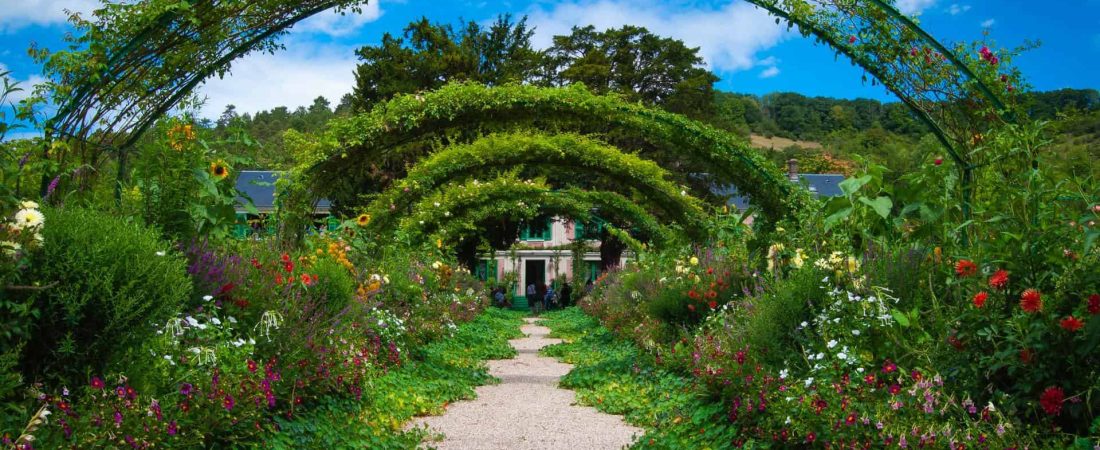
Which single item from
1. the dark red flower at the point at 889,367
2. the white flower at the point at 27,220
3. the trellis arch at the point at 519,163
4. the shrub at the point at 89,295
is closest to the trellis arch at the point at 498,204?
the trellis arch at the point at 519,163

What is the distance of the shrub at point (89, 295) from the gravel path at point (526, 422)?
2.07 metres

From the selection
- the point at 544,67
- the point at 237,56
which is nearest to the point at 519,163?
the point at 237,56

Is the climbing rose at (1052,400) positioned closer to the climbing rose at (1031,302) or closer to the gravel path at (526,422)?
the climbing rose at (1031,302)

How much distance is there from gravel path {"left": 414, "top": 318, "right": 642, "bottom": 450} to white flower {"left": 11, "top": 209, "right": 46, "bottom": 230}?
2.51 m

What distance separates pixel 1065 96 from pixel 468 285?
12973 millimetres

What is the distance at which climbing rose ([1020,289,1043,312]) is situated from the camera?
2.76 m

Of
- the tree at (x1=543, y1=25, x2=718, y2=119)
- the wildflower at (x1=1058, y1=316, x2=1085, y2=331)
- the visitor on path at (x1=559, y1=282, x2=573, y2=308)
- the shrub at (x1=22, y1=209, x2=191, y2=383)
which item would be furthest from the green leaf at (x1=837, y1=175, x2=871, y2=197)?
the visitor on path at (x1=559, y1=282, x2=573, y2=308)

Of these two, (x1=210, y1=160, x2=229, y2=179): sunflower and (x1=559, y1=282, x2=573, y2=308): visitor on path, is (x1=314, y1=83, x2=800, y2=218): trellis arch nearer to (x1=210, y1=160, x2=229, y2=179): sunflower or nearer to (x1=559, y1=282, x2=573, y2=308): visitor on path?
(x1=210, y1=160, x2=229, y2=179): sunflower

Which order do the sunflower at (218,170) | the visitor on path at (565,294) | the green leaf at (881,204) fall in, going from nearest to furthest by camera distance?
the sunflower at (218,170), the green leaf at (881,204), the visitor on path at (565,294)

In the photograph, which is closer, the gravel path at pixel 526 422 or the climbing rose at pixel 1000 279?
the climbing rose at pixel 1000 279

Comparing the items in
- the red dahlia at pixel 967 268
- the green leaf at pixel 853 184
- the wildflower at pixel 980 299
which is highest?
the green leaf at pixel 853 184

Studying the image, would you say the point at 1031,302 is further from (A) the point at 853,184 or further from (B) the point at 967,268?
(A) the point at 853,184

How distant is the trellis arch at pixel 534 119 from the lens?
7531 millimetres

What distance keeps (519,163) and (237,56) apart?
570 centimetres
